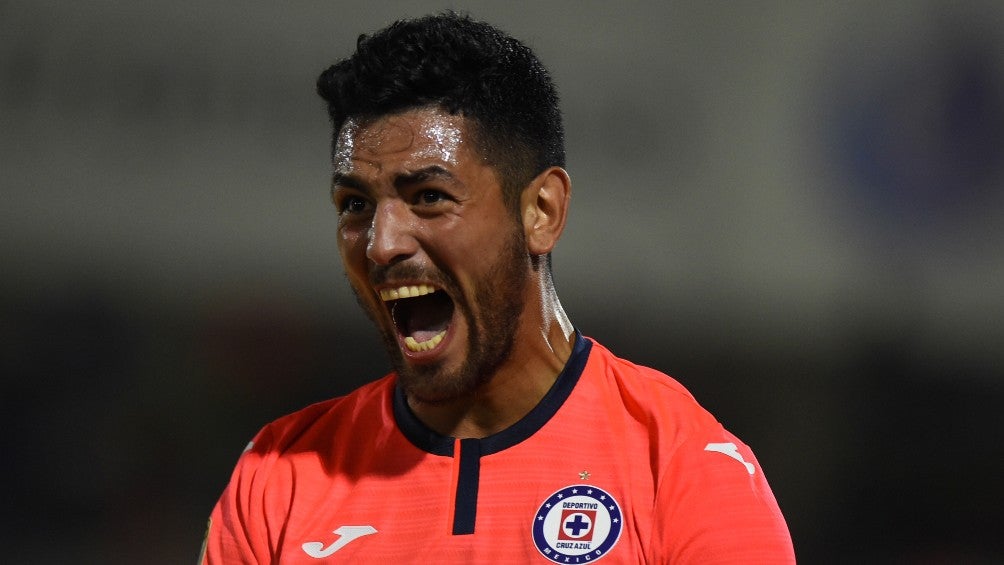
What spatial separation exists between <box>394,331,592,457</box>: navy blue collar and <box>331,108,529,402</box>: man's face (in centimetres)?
8

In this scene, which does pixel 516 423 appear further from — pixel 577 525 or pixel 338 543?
pixel 338 543

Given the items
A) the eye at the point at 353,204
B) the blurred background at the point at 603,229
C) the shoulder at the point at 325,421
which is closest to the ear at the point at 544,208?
the eye at the point at 353,204

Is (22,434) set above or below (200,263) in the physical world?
below

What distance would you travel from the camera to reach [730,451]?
6.86 ft

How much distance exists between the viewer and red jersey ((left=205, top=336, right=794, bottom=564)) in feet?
6.58

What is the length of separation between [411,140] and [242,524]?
30.3 inches

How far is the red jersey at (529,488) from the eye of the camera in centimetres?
201

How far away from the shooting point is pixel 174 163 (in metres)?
4.92

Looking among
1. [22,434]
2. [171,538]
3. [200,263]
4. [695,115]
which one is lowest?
[171,538]

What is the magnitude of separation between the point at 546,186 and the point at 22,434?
3.30m

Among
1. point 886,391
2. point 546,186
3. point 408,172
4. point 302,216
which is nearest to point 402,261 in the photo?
point 408,172

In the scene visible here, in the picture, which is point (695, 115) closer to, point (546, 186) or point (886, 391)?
point (886, 391)

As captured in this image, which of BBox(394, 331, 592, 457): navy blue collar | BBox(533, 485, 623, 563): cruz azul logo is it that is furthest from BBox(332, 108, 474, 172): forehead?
BBox(533, 485, 623, 563): cruz azul logo

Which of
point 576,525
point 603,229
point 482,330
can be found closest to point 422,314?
point 482,330
